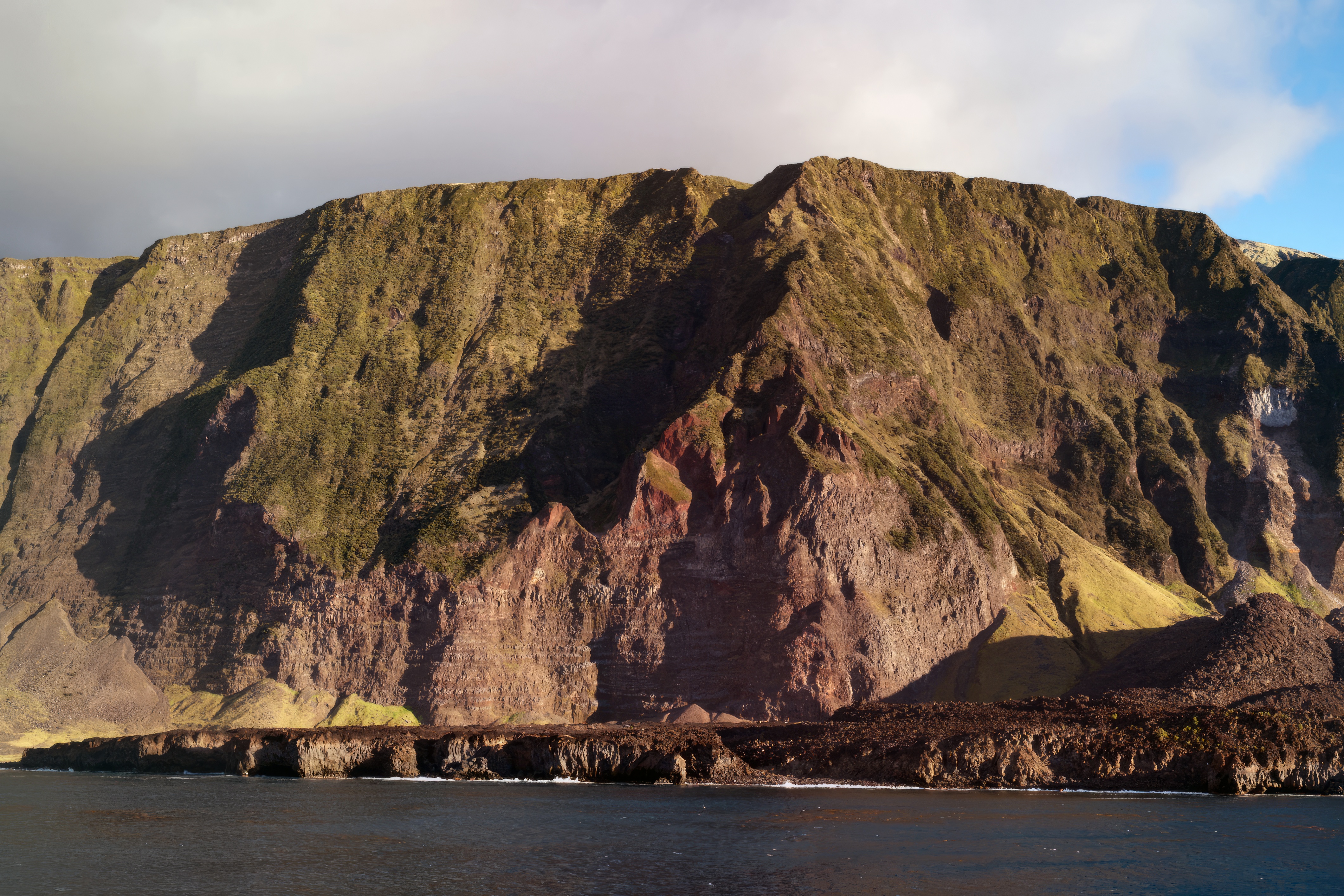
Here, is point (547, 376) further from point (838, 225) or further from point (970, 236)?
point (970, 236)

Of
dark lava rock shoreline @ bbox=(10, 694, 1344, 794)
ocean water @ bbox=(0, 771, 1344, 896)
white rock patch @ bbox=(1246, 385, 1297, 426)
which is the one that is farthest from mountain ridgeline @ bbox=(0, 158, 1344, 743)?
ocean water @ bbox=(0, 771, 1344, 896)

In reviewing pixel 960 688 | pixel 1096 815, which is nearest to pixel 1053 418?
pixel 960 688

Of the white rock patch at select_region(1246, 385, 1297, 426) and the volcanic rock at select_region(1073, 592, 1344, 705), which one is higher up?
the white rock patch at select_region(1246, 385, 1297, 426)

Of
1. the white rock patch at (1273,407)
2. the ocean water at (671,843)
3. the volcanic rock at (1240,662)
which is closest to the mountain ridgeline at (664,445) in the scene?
the white rock patch at (1273,407)

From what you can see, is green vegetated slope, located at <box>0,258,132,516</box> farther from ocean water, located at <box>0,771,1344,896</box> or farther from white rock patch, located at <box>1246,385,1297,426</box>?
white rock patch, located at <box>1246,385,1297,426</box>

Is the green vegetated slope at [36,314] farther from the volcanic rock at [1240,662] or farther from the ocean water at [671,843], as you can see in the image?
the volcanic rock at [1240,662]

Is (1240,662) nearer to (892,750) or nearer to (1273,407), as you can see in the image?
(892,750)

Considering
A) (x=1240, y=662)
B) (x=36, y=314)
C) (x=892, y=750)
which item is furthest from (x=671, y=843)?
(x=36, y=314)
